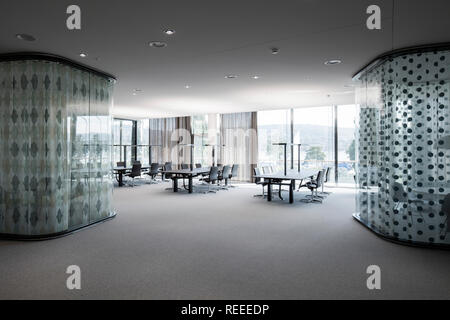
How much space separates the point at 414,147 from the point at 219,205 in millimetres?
4072

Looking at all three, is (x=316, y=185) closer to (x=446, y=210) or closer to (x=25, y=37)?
(x=446, y=210)

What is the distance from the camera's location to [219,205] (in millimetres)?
6715

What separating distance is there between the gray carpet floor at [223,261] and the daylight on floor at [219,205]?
0.08ft

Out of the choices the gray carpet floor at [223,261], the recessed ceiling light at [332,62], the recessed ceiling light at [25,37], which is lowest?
the gray carpet floor at [223,261]

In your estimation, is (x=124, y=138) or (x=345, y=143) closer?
(x=345, y=143)

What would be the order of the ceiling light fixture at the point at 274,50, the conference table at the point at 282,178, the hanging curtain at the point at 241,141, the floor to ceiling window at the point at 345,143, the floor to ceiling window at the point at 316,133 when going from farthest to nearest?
the hanging curtain at the point at 241,141 < the floor to ceiling window at the point at 316,133 < the floor to ceiling window at the point at 345,143 < the conference table at the point at 282,178 < the ceiling light fixture at the point at 274,50

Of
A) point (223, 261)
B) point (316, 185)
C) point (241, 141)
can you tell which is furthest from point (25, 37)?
point (241, 141)

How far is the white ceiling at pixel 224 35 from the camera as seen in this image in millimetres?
2877

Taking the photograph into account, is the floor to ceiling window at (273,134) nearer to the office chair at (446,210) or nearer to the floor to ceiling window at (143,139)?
the floor to ceiling window at (143,139)

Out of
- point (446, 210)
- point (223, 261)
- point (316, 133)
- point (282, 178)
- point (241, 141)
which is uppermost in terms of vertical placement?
point (316, 133)

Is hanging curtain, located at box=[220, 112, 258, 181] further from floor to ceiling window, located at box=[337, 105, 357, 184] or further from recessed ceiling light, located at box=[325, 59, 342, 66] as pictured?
recessed ceiling light, located at box=[325, 59, 342, 66]

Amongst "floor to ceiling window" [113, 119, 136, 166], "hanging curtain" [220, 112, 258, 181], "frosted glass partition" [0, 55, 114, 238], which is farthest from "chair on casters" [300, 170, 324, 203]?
"floor to ceiling window" [113, 119, 136, 166]

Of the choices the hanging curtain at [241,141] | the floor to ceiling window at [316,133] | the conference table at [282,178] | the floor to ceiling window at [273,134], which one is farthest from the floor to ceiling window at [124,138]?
the conference table at [282,178]
